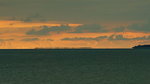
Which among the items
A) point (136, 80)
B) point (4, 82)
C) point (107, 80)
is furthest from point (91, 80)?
point (4, 82)

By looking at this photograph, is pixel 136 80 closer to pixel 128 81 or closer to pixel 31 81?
pixel 128 81

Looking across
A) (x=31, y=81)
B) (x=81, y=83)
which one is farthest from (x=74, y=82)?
(x=31, y=81)

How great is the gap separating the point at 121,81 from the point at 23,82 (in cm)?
2086

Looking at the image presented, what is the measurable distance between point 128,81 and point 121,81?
164 centimetres

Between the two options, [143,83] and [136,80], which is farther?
[136,80]

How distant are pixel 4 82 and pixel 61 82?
11913 millimetres

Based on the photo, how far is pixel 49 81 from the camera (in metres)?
94.3

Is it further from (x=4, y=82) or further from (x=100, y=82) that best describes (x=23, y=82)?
(x=100, y=82)

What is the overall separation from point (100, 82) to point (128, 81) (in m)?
7.05

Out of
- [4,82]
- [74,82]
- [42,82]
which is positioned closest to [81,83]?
[74,82]

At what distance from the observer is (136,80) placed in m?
96.4

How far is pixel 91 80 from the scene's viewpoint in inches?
3750

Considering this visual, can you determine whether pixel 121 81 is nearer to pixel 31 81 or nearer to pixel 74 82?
pixel 74 82

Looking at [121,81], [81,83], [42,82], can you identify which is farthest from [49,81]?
[121,81]
